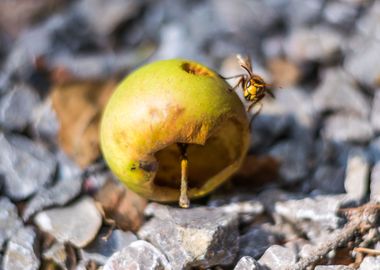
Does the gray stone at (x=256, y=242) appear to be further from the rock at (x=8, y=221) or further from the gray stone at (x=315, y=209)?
the rock at (x=8, y=221)

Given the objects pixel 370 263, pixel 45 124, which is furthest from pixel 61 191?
pixel 370 263

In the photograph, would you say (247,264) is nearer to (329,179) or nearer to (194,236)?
(194,236)

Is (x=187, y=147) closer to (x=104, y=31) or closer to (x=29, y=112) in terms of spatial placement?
(x=29, y=112)

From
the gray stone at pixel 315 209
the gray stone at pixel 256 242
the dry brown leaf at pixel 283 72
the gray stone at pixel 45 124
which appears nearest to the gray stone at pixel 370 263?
the gray stone at pixel 315 209

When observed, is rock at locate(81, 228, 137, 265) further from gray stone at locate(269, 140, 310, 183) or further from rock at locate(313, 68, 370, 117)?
rock at locate(313, 68, 370, 117)

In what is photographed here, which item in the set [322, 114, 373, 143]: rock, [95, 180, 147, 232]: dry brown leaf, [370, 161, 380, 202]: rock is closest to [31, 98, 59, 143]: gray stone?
[95, 180, 147, 232]: dry brown leaf

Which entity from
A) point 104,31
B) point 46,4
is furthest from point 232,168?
point 46,4
